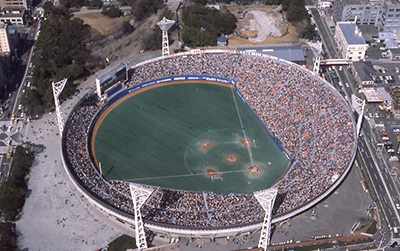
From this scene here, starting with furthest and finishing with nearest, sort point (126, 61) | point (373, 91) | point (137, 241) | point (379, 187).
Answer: point (126, 61)
point (373, 91)
point (379, 187)
point (137, 241)

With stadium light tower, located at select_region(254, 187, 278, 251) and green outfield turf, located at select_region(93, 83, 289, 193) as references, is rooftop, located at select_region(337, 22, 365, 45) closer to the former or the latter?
green outfield turf, located at select_region(93, 83, 289, 193)

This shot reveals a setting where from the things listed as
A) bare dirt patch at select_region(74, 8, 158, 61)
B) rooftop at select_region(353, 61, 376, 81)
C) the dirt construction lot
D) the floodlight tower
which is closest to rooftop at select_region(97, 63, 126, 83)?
the floodlight tower

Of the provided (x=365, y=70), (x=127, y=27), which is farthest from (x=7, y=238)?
(x=365, y=70)

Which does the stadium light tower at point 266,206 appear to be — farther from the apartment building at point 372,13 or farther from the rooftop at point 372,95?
the apartment building at point 372,13

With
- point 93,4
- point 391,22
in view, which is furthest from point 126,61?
point 391,22

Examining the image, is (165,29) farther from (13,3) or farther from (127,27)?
(13,3)

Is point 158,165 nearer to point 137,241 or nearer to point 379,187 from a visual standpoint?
point 137,241
